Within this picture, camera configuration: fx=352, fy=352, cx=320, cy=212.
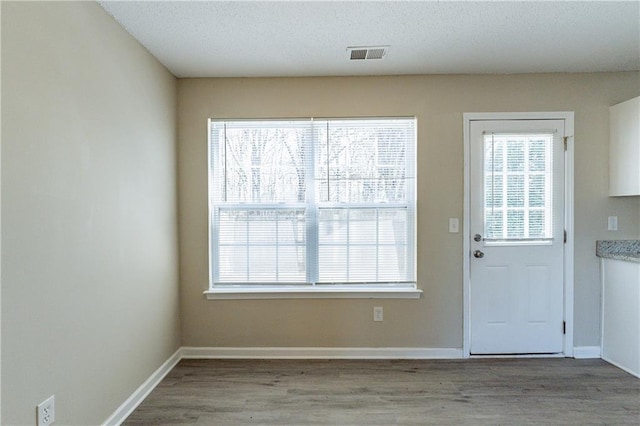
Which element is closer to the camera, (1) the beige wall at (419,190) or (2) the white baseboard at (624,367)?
(2) the white baseboard at (624,367)

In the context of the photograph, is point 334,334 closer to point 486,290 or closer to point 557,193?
point 486,290

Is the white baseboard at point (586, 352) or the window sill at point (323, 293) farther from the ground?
the window sill at point (323, 293)

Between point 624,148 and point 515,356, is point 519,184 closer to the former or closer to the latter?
point 624,148

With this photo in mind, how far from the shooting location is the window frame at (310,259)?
308 centimetres

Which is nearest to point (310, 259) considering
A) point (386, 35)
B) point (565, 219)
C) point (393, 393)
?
point (393, 393)

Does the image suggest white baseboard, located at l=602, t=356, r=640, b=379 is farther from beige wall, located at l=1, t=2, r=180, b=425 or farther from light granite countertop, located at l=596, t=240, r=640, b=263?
beige wall, located at l=1, t=2, r=180, b=425

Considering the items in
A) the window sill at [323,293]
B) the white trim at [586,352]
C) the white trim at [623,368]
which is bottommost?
the white trim at [623,368]

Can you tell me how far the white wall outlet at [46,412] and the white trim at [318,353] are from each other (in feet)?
4.97

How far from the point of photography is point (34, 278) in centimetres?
152

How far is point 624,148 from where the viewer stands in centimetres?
290

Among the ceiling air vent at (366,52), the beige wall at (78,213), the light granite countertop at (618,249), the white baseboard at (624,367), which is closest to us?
the beige wall at (78,213)

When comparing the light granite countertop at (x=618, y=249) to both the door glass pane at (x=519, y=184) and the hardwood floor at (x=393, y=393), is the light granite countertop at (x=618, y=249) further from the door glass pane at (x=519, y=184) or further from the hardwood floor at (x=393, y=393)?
the hardwood floor at (x=393, y=393)

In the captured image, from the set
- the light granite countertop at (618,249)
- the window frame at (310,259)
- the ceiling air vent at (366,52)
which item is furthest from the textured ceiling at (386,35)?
the light granite countertop at (618,249)

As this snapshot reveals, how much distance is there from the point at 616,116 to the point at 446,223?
5.49 ft
